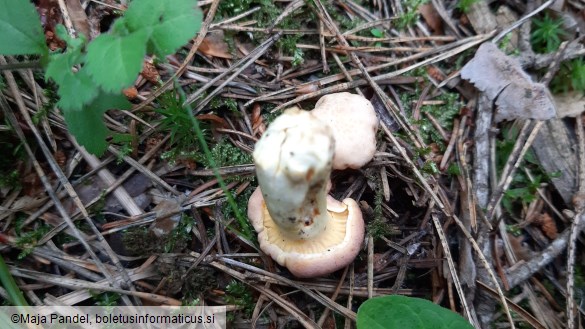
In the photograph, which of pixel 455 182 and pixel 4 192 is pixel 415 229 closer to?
pixel 455 182

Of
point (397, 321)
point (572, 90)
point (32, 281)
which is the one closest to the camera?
point (397, 321)

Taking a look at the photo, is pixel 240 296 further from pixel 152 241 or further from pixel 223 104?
pixel 223 104

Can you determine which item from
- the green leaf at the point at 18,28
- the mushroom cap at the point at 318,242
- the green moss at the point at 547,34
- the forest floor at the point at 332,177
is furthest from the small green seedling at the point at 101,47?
the green moss at the point at 547,34

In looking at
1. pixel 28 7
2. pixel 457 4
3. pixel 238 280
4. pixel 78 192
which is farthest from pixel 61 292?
pixel 457 4

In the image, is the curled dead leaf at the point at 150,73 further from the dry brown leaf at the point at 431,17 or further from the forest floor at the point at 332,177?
the dry brown leaf at the point at 431,17

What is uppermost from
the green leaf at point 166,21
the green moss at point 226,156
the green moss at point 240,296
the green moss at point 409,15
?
the green leaf at point 166,21

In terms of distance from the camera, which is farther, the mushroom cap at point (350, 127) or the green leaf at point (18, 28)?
the mushroom cap at point (350, 127)
